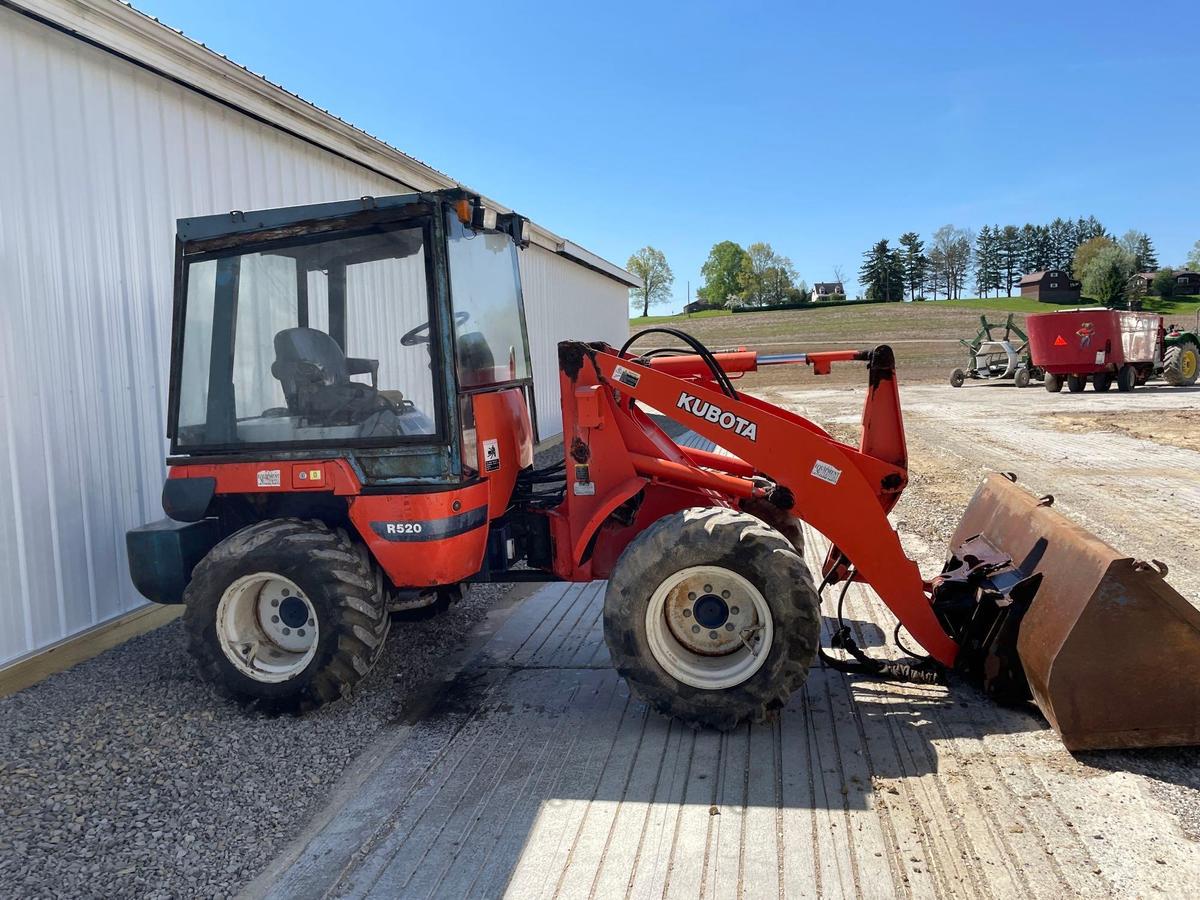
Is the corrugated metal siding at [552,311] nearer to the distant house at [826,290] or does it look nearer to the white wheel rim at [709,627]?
the white wheel rim at [709,627]

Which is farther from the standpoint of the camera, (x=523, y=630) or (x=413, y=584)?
(x=523, y=630)

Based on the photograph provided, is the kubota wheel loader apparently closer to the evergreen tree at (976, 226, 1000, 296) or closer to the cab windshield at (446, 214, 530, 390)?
the cab windshield at (446, 214, 530, 390)

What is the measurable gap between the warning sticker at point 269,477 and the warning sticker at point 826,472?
8.52 feet

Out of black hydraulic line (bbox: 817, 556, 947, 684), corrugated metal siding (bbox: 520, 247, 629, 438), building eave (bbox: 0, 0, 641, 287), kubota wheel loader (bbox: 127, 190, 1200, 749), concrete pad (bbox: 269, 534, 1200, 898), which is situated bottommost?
concrete pad (bbox: 269, 534, 1200, 898)

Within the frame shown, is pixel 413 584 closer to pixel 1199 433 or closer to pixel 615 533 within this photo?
pixel 615 533

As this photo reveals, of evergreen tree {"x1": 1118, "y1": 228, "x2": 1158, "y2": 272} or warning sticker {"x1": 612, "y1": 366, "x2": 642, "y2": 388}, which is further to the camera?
evergreen tree {"x1": 1118, "y1": 228, "x2": 1158, "y2": 272}

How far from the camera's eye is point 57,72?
5020mm

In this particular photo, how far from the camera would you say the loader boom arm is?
3.99m

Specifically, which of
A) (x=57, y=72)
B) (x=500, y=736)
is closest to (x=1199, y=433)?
(x=500, y=736)

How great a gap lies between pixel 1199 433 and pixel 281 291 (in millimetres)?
14928

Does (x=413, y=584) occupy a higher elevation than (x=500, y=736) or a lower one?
higher

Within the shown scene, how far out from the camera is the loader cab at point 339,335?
3.95 m

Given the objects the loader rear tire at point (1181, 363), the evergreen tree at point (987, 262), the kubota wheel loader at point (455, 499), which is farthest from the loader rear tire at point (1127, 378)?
the evergreen tree at point (987, 262)

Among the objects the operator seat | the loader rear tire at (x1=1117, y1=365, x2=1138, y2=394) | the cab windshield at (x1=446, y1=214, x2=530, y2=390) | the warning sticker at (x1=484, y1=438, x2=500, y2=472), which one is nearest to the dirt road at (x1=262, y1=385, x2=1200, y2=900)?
the warning sticker at (x1=484, y1=438, x2=500, y2=472)
